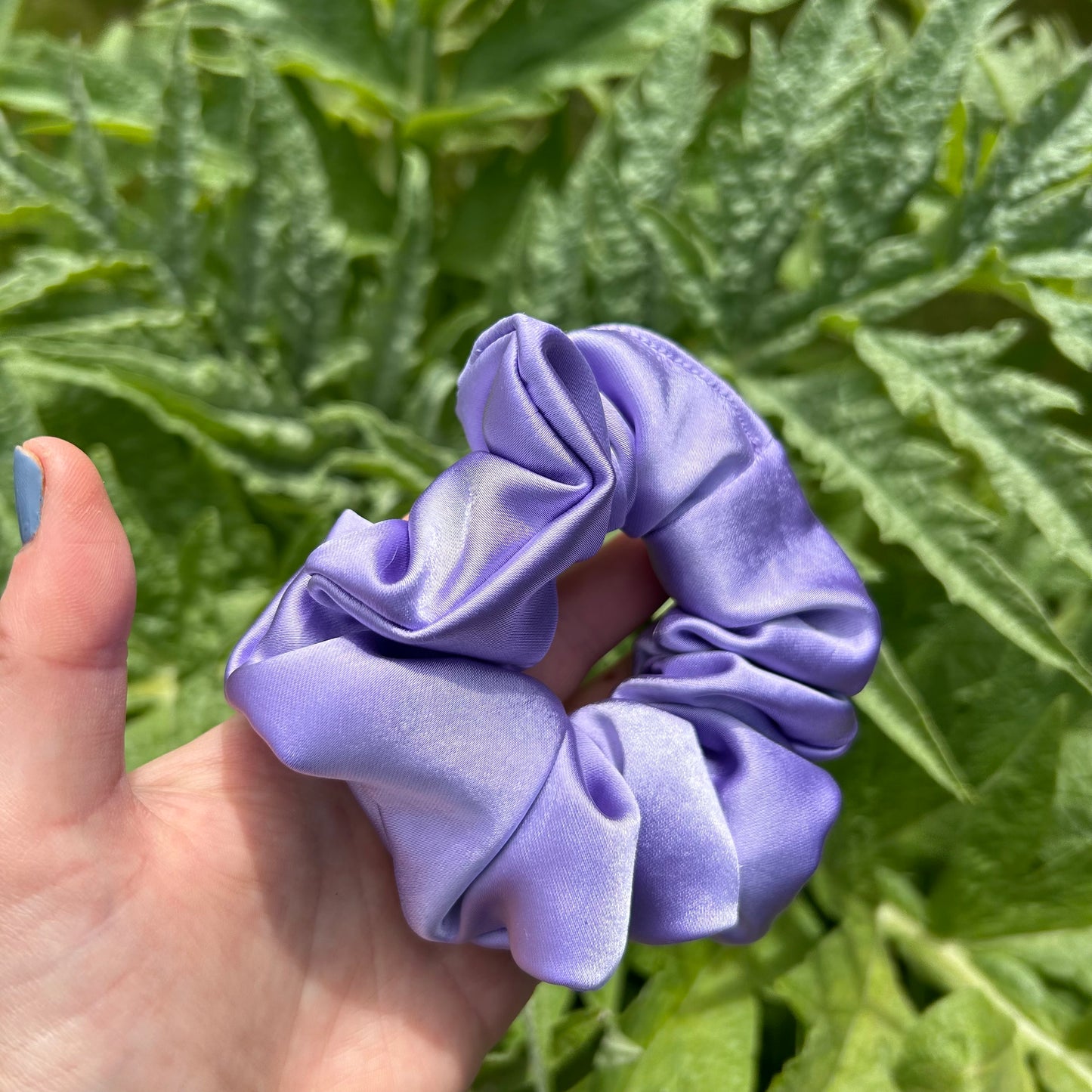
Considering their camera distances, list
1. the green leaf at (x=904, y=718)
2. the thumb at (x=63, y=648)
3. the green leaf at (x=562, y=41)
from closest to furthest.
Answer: the thumb at (x=63, y=648) → the green leaf at (x=904, y=718) → the green leaf at (x=562, y=41)

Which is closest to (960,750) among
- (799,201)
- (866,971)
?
(866,971)

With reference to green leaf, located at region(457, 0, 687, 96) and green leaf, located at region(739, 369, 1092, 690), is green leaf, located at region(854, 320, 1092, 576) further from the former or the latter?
green leaf, located at region(457, 0, 687, 96)

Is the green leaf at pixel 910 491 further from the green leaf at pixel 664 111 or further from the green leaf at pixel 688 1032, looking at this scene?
the green leaf at pixel 688 1032

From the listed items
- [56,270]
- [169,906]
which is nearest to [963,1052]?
[169,906]

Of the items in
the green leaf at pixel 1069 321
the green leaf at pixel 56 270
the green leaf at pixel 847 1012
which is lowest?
the green leaf at pixel 847 1012

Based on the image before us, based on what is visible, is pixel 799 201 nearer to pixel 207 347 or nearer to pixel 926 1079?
pixel 207 347

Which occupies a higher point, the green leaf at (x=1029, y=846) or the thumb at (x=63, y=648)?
the thumb at (x=63, y=648)

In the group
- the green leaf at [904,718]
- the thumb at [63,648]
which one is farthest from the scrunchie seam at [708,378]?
the thumb at [63,648]

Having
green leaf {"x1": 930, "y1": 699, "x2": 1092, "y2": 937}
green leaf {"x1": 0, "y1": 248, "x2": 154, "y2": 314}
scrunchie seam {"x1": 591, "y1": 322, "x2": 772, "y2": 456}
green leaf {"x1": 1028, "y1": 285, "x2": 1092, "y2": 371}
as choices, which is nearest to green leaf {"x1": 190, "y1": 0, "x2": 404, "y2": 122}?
green leaf {"x1": 0, "y1": 248, "x2": 154, "y2": 314}
